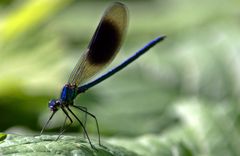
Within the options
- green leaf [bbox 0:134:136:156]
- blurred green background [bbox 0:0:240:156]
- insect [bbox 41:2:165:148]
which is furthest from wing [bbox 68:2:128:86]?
green leaf [bbox 0:134:136:156]

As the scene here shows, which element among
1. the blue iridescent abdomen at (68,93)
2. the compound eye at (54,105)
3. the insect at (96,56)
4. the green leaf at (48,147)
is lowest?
the green leaf at (48,147)

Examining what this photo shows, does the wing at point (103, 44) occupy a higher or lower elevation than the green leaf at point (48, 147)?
higher

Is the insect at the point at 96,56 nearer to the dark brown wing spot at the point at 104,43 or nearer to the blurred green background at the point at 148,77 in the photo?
the dark brown wing spot at the point at 104,43

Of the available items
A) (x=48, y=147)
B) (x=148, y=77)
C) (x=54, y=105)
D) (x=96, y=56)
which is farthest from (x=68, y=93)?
(x=148, y=77)

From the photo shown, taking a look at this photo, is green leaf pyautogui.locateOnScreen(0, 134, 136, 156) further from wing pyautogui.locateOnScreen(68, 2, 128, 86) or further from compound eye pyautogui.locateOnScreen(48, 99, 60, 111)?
wing pyautogui.locateOnScreen(68, 2, 128, 86)

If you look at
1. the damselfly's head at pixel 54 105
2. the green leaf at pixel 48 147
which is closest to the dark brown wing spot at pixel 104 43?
the damselfly's head at pixel 54 105

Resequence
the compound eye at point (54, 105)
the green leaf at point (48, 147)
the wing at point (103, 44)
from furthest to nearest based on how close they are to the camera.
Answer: the wing at point (103, 44) → the compound eye at point (54, 105) → the green leaf at point (48, 147)

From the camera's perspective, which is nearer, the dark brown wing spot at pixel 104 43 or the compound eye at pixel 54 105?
the compound eye at pixel 54 105

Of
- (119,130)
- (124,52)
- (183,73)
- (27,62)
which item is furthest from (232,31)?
(27,62)
